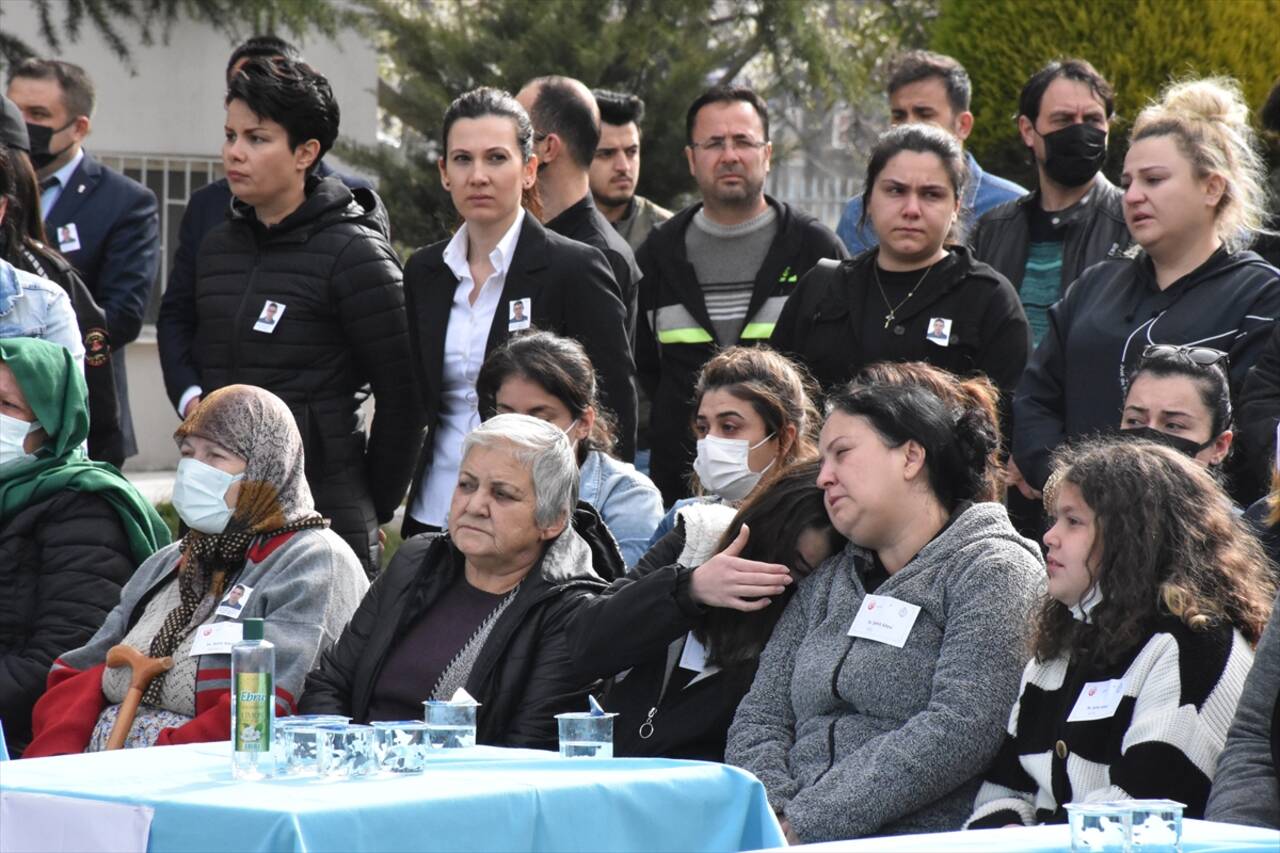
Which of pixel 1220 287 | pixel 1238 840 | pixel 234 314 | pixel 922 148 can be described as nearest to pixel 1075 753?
pixel 1238 840

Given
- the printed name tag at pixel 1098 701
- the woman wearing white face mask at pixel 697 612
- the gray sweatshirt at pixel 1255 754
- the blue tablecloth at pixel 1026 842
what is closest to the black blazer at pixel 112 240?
the woman wearing white face mask at pixel 697 612

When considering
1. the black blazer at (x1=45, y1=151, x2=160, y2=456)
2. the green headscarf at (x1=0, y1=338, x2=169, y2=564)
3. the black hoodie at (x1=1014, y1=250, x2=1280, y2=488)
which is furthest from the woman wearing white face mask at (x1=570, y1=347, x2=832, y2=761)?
the black blazer at (x1=45, y1=151, x2=160, y2=456)

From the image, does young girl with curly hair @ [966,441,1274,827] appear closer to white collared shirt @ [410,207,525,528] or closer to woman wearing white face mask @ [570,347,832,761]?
woman wearing white face mask @ [570,347,832,761]

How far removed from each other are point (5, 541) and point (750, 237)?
2759 millimetres

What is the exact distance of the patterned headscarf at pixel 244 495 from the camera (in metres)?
5.43

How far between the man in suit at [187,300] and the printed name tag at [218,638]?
5.07ft

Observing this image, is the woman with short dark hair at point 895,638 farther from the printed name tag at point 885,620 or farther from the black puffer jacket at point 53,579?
the black puffer jacket at point 53,579

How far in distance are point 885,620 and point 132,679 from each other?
6.77ft

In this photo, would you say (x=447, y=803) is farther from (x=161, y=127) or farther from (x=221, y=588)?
(x=161, y=127)

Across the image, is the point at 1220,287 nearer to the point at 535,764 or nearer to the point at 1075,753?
the point at 1075,753

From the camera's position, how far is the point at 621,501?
5875mm

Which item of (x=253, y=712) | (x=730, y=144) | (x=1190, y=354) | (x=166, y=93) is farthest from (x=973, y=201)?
(x=166, y=93)

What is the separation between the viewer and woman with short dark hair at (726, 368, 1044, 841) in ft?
14.3

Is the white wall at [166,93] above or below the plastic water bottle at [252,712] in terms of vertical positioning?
above
